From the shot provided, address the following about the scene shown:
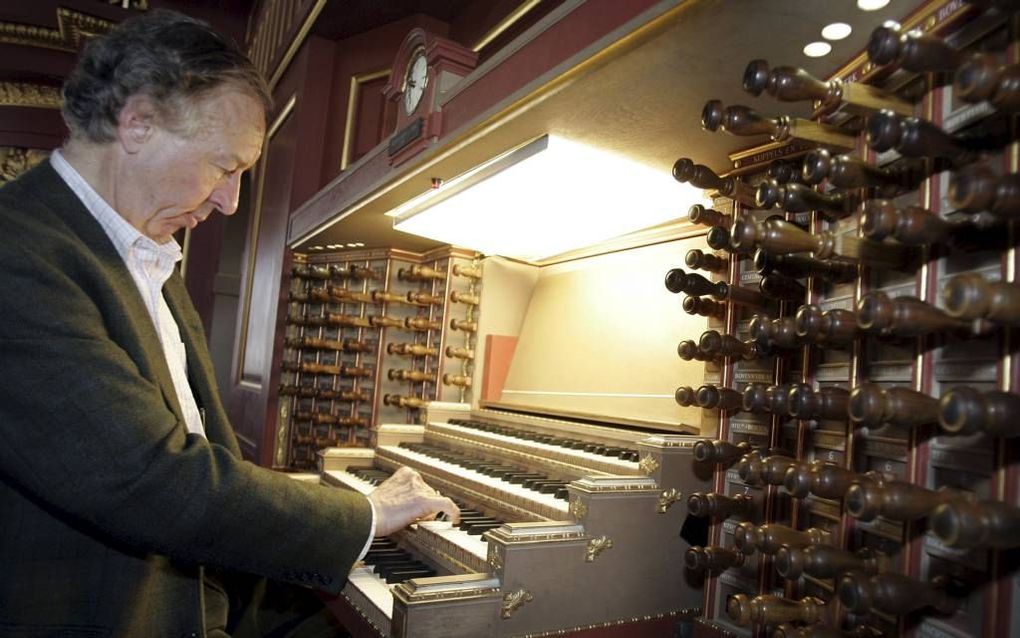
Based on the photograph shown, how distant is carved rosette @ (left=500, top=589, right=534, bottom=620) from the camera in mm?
1722

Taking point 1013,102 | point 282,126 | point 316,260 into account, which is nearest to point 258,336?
point 316,260

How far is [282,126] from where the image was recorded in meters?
5.92

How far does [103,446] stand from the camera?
0.89 meters

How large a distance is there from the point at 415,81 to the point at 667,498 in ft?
6.63

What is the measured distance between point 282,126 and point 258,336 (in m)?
1.95

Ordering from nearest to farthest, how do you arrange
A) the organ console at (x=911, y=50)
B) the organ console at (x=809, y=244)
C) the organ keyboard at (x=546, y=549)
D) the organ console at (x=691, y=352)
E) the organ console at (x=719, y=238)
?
the organ console at (x=911, y=50) < the organ console at (x=809, y=244) < the organ console at (x=719, y=238) < the organ keyboard at (x=546, y=549) < the organ console at (x=691, y=352)

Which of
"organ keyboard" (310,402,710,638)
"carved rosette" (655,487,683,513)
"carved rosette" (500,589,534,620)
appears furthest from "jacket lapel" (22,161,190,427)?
"carved rosette" (655,487,683,513)

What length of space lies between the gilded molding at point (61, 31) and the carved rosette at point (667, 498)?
24.3 feet

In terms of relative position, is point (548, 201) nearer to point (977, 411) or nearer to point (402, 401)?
point (402, 401)

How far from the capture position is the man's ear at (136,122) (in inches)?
44.5

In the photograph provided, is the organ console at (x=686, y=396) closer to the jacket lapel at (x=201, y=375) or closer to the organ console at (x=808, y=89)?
the organ console at (x=808, y=89)

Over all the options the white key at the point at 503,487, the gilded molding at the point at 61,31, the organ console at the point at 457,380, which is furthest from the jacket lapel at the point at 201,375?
the gilded molding at the point at 61,31

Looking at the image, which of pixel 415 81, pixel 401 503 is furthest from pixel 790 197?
pixel 415 81

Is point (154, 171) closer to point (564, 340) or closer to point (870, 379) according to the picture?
point (870, 379)
